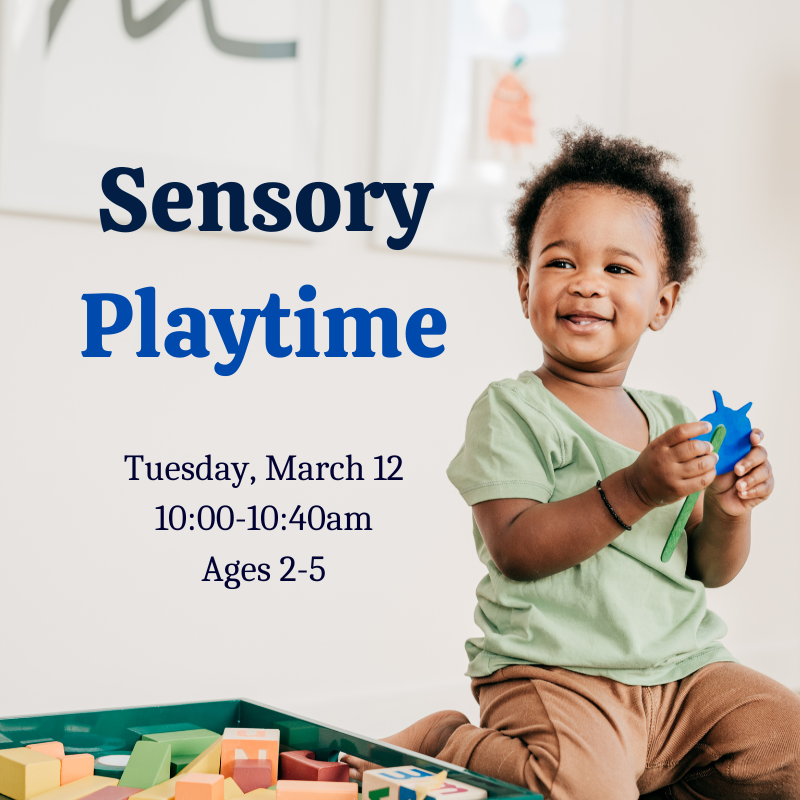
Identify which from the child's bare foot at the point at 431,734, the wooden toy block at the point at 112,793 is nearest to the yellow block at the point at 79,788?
the wooden toy block at the point at 112,793

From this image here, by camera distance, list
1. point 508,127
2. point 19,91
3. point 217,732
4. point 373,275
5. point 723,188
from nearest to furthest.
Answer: point 217,732
point 19,91
point 373,275
point 508,127
point 723,188

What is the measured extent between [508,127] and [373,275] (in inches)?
13.7

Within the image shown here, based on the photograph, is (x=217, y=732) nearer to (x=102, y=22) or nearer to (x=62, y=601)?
(x=62, y=601)

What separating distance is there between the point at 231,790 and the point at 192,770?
0.03 metres

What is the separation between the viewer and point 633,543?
0.78 m

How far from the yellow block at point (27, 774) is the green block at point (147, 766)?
0.14 feet

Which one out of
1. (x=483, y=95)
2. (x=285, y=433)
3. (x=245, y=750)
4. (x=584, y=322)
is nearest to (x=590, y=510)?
(x=584, y=322)

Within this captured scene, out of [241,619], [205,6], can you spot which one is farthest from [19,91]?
[241,619]

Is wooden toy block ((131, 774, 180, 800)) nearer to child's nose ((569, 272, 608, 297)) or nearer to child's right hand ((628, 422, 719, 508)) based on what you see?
child's right hand ((628, 422, 719, 508))

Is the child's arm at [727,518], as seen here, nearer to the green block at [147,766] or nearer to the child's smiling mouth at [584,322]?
the child's smiling mouth at [584,322]

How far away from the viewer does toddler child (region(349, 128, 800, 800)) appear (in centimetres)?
69

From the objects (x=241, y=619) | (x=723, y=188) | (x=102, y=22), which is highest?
(x=102, y=22)

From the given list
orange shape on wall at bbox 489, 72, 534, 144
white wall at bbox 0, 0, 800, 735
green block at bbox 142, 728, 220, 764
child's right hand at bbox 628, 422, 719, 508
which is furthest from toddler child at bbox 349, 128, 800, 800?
orange shape on wall at bbox 489, 72, 534, 144

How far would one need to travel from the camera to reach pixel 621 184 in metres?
0.83
